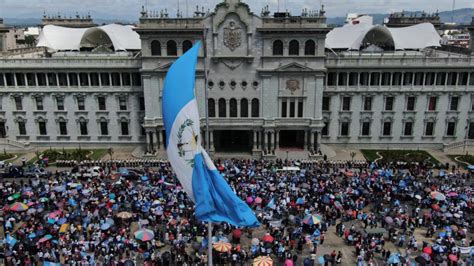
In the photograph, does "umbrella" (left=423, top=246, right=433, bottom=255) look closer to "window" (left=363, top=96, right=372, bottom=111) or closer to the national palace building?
the national palace building

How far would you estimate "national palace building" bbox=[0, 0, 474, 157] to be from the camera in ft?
186

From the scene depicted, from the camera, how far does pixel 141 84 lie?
61.7 meters

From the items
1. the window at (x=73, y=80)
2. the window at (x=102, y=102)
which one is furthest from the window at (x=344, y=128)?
the window at (x=73, y=80)

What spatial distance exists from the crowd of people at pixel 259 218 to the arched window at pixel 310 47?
1752 centimetres

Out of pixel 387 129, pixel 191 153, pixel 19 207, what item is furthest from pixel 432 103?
pixel 19 207

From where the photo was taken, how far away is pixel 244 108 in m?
60.2

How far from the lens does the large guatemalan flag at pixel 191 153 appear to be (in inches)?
A: 750

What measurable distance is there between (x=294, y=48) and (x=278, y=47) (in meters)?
2.19

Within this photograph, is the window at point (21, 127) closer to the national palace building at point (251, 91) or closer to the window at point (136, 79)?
the national palace building at point (251, 91)

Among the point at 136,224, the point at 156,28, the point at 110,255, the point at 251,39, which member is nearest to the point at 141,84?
the point at 156,28

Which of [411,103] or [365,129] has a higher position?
[411,103]

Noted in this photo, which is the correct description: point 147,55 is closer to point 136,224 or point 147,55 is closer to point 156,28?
point 156,28

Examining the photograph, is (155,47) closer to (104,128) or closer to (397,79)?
(104,128)

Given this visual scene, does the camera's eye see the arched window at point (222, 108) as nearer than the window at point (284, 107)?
No
